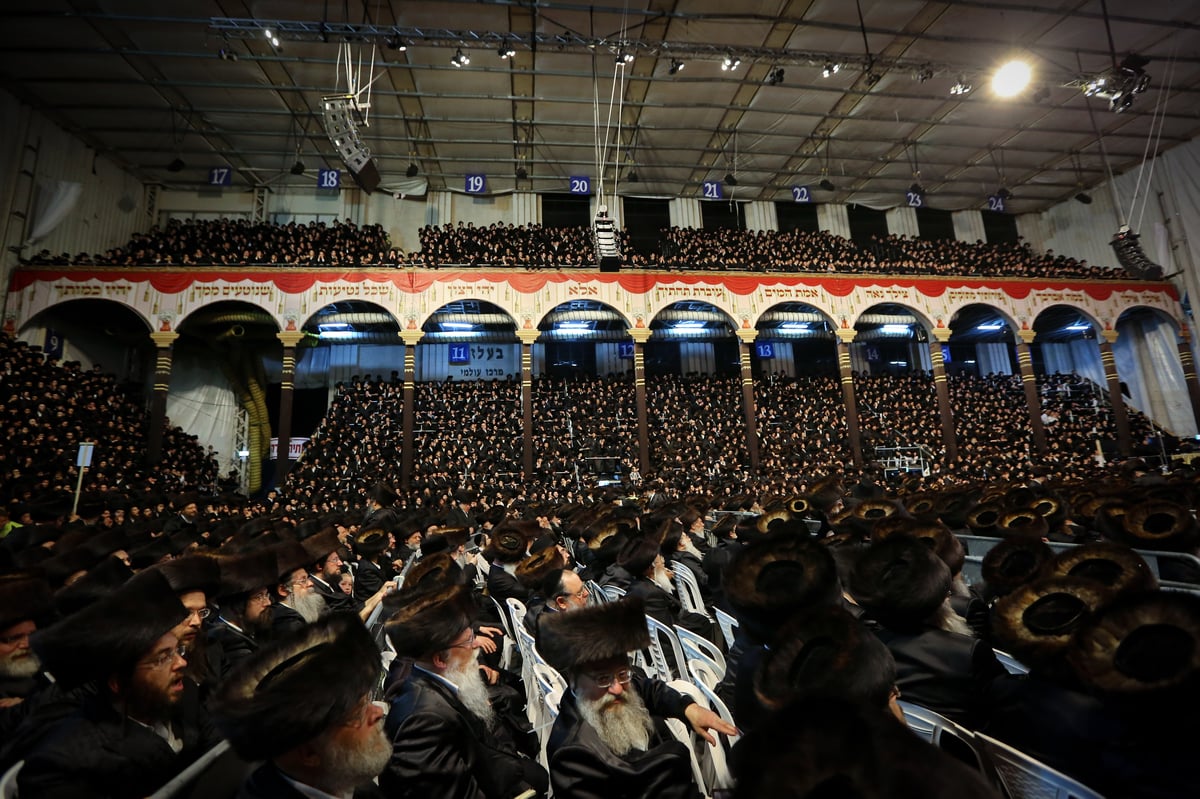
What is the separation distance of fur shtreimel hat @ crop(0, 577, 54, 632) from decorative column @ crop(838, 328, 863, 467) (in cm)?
1911

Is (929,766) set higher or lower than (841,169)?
lower

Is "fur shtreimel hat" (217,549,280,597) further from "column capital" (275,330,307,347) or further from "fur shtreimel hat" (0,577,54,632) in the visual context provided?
"column capital" (275,330,307,347)

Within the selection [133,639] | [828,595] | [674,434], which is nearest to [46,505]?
[133,639]

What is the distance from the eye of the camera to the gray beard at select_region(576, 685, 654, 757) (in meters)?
2.26

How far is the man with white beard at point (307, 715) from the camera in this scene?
62.6 inches

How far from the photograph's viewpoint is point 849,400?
19.3 meters

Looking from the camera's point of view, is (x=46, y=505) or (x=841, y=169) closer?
(x=46, y=505)

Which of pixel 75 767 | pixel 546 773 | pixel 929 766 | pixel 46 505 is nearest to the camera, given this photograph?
pixel 929 766

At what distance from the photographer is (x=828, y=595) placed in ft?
8.17

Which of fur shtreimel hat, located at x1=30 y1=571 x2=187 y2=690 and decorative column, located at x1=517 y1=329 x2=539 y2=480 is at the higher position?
decorative column, located at x1=517 y1=329 x2=539 y2=480

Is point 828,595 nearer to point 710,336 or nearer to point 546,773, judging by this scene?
point 546,773

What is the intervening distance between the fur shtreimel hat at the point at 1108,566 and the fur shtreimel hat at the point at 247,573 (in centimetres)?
493

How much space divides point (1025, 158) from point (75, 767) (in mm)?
30172

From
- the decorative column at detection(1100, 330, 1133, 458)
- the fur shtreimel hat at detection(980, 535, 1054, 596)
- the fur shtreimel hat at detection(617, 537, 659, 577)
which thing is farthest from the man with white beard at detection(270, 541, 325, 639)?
the decorative column at detection(1100, 330, 1133, 458)
